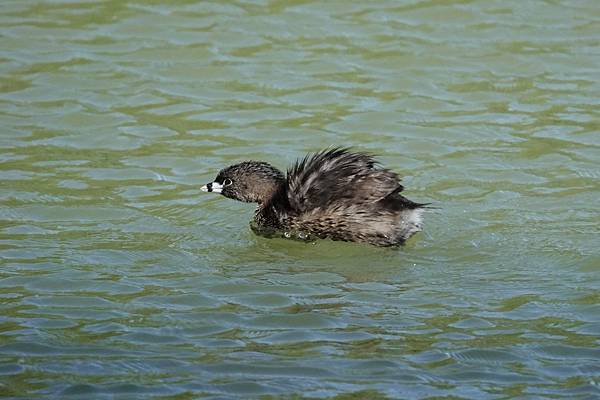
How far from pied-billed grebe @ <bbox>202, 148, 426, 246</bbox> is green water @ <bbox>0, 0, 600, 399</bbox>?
0.12 m

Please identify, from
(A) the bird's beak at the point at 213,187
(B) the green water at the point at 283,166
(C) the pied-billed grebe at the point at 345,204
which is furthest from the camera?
(A) the bird's beak at the point at 213,187

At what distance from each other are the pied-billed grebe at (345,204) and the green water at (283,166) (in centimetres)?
12

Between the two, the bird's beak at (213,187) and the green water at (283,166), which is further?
the bird's beak at (213,187)

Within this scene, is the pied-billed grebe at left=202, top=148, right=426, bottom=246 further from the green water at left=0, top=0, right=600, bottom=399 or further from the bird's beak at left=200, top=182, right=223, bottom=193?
the bird's beak at left=200, top=182, right=223, bottom=193

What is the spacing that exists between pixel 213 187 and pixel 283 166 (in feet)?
3.43

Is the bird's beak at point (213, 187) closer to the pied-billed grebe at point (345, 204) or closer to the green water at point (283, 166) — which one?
the green water at point (283, 166)

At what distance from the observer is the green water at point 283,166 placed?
22.5 ft

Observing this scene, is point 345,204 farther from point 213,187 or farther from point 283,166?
point 283,166

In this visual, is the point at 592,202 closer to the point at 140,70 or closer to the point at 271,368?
the point at 271,368

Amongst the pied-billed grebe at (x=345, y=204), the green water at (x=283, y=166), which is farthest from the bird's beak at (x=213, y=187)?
the pied-billed grebe at (x=345, y=204)

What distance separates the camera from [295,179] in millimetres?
9383

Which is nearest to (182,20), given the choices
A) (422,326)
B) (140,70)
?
(140,70)

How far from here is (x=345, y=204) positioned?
916 centimetres

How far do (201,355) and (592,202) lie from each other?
398cm
